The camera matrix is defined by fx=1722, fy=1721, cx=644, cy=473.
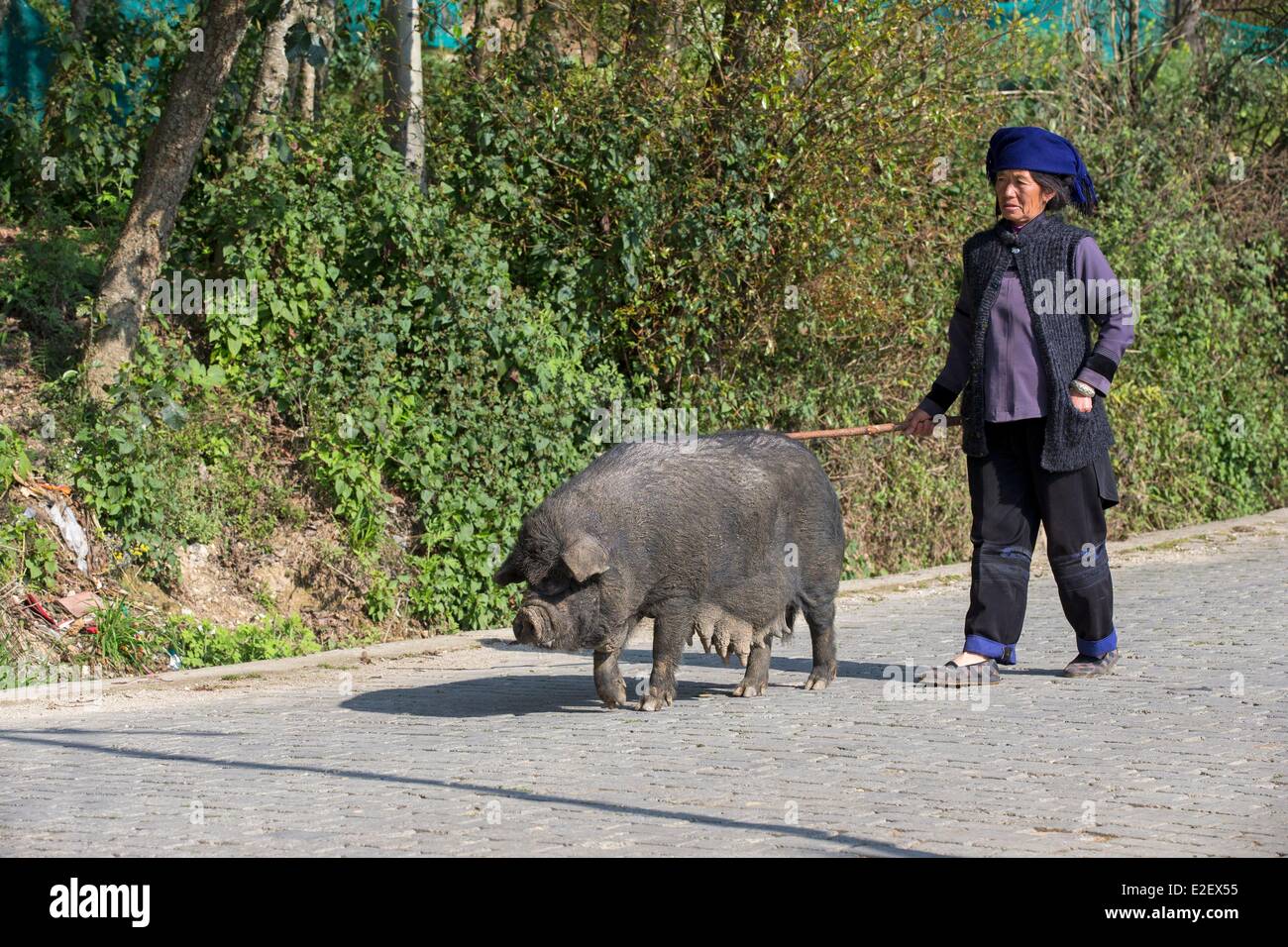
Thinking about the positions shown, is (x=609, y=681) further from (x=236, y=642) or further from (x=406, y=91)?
(x=406, y=91)

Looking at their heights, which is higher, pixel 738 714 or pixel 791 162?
pixel 791 162

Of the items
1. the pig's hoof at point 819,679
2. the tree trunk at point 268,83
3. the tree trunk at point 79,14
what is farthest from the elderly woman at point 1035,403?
the tree trunk at point 79,14

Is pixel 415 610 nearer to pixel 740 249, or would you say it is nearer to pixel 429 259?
pixel 429 259

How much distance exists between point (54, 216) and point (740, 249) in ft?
17.2

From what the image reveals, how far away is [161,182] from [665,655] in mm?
5446

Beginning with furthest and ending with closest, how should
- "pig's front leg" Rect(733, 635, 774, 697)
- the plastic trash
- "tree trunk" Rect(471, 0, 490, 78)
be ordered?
1. "tree trunk" Rect(471, 0, 490, 78)
2. the plastic trash
3. "pig's front leg" Rect(733, 635, 774, 697)

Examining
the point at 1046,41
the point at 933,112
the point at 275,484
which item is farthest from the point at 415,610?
the point at 1046,41

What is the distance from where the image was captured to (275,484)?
38.0ft

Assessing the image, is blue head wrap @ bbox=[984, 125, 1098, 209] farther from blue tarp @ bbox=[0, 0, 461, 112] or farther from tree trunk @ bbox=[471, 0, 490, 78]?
blue tarp @ bbox=[0, 0, 461, 112]

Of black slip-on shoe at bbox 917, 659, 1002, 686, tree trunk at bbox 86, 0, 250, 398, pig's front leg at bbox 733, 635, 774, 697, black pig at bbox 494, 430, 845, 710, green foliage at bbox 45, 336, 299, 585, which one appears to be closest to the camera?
black pig at bbox 494, 430, 845, 710

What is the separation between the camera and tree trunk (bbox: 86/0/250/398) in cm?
1142

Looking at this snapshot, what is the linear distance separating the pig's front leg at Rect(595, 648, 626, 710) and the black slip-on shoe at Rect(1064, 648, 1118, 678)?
250 centimetres

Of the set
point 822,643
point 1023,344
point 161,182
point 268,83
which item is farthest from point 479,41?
point 822,643

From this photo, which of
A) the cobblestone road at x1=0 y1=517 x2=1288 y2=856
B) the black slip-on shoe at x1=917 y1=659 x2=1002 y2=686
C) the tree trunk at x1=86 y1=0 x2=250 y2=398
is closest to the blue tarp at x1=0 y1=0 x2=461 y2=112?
the tree trunk at x1=86 y1=0 x2=250 y2=398
